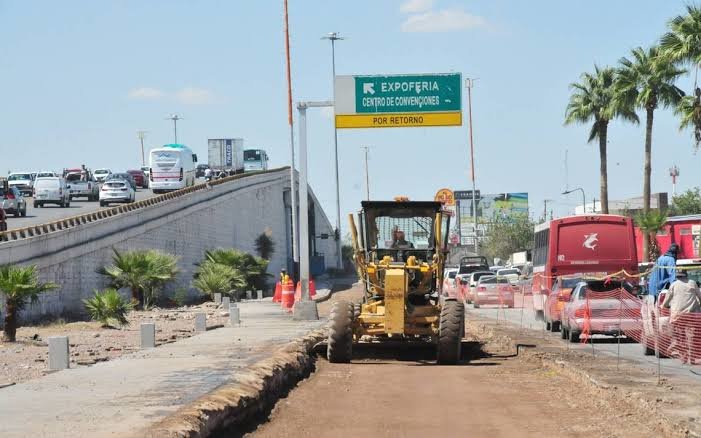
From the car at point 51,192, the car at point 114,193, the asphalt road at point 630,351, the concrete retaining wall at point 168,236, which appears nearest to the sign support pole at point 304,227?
the asphalt road at point 630,351

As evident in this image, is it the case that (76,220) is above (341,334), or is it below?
above

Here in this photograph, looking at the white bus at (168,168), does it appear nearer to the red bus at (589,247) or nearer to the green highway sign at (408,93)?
the red bus at (589,247)

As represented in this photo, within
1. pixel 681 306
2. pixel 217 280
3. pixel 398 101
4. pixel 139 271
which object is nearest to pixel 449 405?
pixel 681 306

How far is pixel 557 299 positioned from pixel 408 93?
781 centimetres

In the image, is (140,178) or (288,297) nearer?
(288,297)

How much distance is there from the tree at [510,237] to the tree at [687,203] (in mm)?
20981

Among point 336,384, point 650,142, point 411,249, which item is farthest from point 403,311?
point 650,142

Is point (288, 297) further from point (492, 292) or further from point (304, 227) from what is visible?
point (492, 292)

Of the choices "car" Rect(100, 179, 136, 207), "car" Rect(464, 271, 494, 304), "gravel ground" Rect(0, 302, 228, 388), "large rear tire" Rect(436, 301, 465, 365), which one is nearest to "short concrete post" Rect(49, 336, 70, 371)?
"gravel ground" Rect(0, 302, 228, 388)

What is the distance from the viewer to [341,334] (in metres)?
21.7

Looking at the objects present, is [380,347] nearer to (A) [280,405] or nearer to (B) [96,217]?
(A) [280,405]

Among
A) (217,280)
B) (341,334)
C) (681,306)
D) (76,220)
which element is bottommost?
(341,334)

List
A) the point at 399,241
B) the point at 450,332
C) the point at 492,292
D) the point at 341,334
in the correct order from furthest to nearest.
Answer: the point at 492,292 < the point at 399,241 < the point at 341,334 < the point at 450,332

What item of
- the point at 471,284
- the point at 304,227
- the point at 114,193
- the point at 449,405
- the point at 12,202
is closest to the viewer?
the point at 449,405
